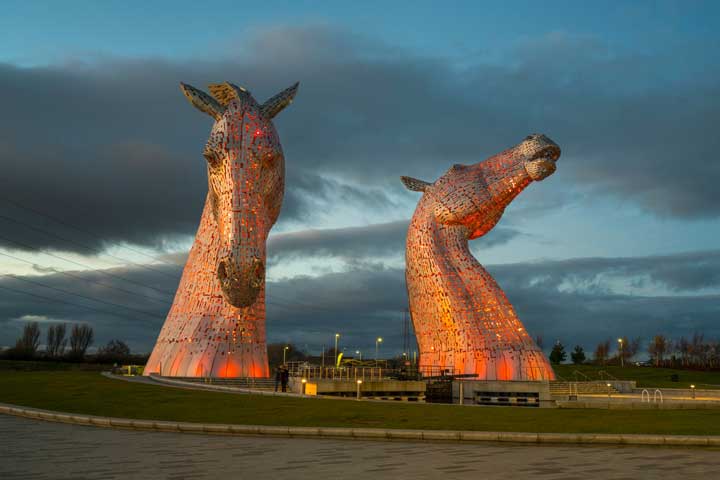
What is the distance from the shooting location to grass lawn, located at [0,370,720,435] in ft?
41.5

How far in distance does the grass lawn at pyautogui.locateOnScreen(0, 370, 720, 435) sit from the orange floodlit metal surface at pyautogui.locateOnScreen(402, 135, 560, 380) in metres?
14.4

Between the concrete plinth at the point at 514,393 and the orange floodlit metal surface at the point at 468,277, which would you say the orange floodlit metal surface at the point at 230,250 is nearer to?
the orange floodlit metal surface at the point at 468,277

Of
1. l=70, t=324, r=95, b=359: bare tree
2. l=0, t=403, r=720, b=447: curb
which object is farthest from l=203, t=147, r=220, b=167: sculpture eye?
l=70, t=324, r=95, b=359: bare tree

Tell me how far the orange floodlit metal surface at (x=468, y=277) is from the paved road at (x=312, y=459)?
20.6m

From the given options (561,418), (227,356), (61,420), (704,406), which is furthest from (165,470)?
(227,356)

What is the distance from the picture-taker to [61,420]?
14.3 meters

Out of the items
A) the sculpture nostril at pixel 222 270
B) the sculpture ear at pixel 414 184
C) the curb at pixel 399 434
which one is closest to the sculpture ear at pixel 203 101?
the sculpture nostril at pixel 222 270

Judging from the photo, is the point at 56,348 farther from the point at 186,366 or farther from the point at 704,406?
the point at 704,406

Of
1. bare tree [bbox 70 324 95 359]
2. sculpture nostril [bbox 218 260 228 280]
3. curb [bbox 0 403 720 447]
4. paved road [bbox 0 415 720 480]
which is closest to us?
paved road [bbox 0 415 720 480]

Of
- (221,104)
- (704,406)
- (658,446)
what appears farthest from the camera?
(221,104)

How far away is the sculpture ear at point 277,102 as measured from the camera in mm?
29609

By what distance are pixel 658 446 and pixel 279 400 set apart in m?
9.93

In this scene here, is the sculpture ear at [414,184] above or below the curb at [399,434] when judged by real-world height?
above

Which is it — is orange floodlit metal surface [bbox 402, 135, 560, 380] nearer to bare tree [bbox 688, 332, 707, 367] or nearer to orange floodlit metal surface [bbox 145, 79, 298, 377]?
orange floodlit metal surface [bbox 145, 79, 298, 377]
